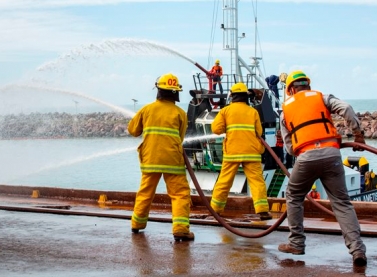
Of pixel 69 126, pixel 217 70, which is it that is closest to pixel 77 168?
pixel 69 126

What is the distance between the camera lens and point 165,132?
813 centimetres

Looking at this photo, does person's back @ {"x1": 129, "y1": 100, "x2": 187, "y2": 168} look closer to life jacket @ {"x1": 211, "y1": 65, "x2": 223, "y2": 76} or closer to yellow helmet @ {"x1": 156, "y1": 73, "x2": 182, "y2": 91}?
yellow helmet @ {"x1": 156, "y1": 73, "x2": 182, "y2": 91}

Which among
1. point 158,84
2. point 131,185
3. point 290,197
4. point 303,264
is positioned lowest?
point 131,185

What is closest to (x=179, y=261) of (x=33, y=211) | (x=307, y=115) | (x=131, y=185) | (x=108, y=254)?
(x=108, y=254)

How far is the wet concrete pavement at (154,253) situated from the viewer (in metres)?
6.37

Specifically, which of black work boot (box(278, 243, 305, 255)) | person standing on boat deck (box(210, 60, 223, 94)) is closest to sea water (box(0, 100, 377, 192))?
person standing on boat deck (box(210, 60, 223, 94))

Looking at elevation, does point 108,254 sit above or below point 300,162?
below

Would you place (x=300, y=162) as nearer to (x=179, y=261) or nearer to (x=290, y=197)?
(x=290, y=197)

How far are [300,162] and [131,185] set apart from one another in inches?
1267

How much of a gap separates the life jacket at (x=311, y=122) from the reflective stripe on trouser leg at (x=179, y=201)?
65.3 inches

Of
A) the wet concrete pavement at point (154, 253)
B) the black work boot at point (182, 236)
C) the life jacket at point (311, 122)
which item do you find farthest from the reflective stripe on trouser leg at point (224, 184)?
the life jacket at point (311, 122)

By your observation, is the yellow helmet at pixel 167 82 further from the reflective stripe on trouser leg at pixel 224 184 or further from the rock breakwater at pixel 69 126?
the rock breakwater at pixel 69 126

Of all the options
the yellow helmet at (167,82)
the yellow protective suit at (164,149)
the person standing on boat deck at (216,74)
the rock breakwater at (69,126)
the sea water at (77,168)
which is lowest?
the sea water at (77,168)

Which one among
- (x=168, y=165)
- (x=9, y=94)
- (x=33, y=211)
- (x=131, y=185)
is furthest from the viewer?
(x=131, y=185)
